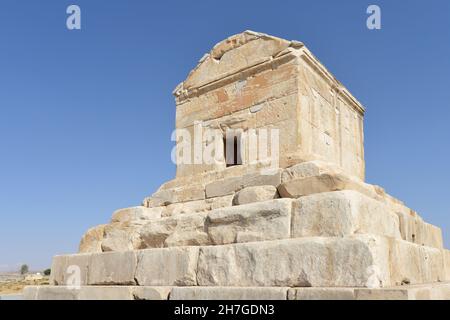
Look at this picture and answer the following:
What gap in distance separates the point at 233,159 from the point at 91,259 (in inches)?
95.7

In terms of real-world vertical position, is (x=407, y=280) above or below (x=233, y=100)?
below

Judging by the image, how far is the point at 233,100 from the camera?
6473mm

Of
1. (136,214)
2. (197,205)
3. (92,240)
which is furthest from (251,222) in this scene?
(92,240)

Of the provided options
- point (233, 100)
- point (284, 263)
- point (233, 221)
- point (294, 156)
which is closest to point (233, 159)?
point (233, 100)

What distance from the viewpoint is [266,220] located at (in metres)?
4.05

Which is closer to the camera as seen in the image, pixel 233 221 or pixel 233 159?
pixel 233 221

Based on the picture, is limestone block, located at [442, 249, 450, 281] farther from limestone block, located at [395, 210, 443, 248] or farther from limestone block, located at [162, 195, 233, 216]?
limestone block, located at [162, 195, 233, 216]

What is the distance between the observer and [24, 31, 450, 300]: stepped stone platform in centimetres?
347

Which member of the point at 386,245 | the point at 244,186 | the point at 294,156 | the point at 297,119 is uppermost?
the point at 297,119

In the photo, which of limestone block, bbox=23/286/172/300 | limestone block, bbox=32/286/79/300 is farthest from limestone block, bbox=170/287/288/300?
limestone block, bbox=32/286/79/300

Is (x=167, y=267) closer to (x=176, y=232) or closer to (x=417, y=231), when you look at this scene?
(x=176, y=232)

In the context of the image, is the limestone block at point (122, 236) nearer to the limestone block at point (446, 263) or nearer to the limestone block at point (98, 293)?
the limestone block at point (98, 293)

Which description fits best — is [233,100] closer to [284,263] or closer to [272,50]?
[272,50]

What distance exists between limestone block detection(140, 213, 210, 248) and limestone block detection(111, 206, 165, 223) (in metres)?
0.42
